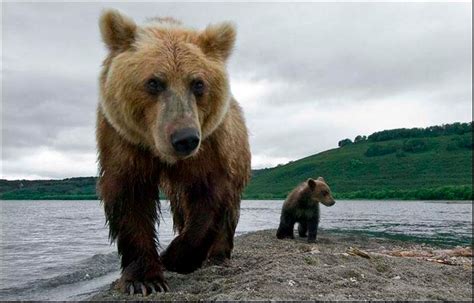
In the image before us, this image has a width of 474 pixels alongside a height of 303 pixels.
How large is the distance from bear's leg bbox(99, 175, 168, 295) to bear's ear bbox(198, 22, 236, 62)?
4.38ft

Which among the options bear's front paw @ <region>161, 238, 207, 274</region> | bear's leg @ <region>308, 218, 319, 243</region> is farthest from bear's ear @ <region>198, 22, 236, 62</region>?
bear's leg @ <region>308, 218, 319, 243</region>

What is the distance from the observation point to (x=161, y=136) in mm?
4215

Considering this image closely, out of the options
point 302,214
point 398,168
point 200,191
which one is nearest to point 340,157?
point 398,168

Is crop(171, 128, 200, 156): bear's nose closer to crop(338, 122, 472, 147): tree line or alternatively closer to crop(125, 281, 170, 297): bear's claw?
crop(125, 281, 170, 297): bear's claw

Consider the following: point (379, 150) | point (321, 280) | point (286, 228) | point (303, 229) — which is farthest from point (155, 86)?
point (379, 150)

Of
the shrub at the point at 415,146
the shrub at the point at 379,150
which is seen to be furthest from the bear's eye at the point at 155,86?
the shrub at the point at 379,150

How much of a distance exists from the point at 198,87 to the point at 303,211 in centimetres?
838

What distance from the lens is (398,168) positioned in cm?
8744

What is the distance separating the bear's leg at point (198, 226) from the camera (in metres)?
5.23

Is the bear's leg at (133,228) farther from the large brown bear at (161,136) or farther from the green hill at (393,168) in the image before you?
the green hill at (393,168)

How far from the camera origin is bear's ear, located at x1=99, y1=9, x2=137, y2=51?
4.86 meters

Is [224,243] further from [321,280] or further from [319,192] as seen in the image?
[319,192]

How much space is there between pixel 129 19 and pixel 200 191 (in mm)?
1710

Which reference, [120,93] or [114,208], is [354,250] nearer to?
[114,208]
